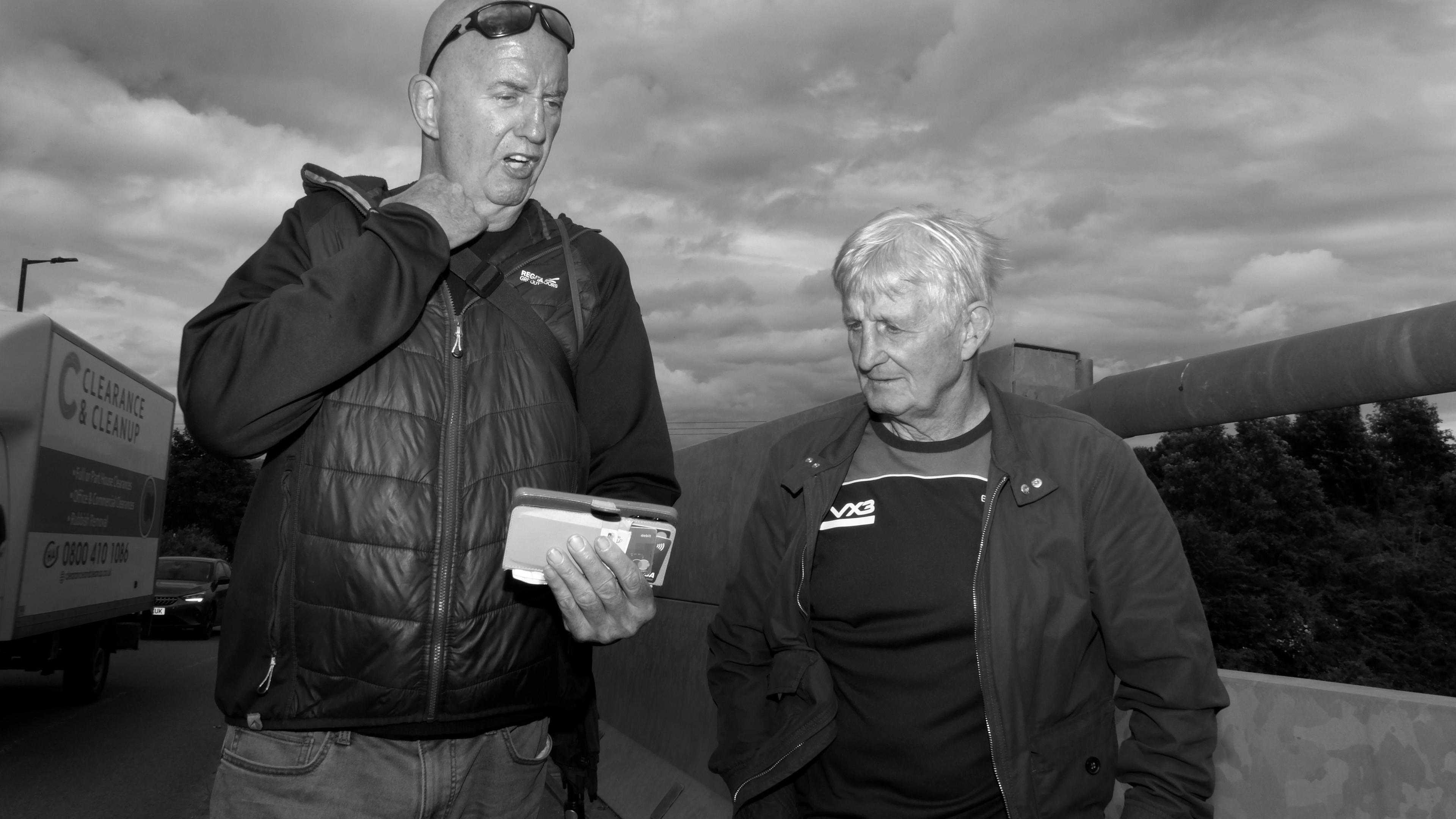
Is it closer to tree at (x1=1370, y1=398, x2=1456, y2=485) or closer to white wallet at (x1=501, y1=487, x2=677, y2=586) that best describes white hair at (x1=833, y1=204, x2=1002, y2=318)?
white wallet at (x1=501, y1=487, x2=677, y2=586)

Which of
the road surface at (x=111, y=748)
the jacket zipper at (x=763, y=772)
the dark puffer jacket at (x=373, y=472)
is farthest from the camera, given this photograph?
the road surface at (x=111, y=748)

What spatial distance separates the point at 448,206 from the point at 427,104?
301mm

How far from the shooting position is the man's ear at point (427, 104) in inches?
81.0

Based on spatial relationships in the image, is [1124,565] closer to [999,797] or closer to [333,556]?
[999,797]

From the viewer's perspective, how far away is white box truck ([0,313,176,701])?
949cm

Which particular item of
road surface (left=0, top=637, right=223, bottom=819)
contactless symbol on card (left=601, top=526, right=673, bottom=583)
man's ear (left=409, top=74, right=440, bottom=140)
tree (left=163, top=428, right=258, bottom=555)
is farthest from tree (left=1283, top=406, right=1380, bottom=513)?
tree (left=163, top=428, right=258, bottom=555)

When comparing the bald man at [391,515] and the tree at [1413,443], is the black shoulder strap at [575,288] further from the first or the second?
the tree at [1413,443]

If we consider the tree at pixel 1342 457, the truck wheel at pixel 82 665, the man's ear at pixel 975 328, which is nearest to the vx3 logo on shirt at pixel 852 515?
the man's ear at pixel 975 328

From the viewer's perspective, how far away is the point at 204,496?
70.1 meters

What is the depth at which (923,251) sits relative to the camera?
8.74 ft

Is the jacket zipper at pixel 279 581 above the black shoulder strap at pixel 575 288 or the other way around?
the other way around

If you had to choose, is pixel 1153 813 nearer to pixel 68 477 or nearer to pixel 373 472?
pixel 373 472

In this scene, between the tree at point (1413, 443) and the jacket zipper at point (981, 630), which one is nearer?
the jacket zipper at point (981, 630)

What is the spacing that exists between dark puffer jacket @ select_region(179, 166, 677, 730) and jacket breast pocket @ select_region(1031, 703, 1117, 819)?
108cm
